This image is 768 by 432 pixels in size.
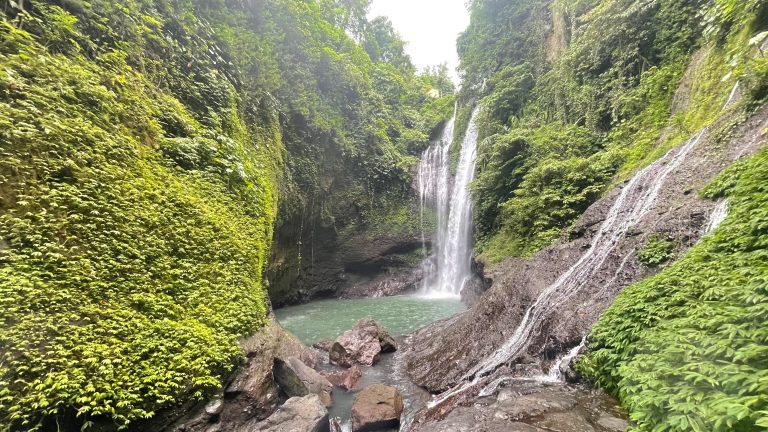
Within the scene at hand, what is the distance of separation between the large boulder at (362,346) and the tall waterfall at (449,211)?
9357 millimetres

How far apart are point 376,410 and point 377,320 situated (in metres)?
7.68

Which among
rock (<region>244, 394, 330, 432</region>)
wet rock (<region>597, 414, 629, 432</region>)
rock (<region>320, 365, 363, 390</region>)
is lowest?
rock (<region>320, 365, 363, 390</region>)

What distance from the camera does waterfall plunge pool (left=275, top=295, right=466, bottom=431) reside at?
283 inches

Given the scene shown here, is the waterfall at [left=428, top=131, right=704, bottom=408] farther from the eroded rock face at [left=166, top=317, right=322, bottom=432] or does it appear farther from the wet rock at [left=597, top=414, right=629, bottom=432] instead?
the eroded rock face at [left=166, top=317, right=322, bottom=432]

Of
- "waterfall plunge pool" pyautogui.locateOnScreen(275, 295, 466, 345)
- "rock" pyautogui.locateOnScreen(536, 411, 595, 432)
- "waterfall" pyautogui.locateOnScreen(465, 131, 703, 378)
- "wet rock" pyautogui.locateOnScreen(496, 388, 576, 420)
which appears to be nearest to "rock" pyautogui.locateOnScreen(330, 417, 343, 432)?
"waterfall" pyautogui.locateOnScreen(465, 131, 703, 378)

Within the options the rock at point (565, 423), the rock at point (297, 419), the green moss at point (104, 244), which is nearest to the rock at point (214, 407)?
the green moss at point (104, 244)

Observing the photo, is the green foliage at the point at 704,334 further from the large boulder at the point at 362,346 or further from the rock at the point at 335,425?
the large boulder at the point at 362,346

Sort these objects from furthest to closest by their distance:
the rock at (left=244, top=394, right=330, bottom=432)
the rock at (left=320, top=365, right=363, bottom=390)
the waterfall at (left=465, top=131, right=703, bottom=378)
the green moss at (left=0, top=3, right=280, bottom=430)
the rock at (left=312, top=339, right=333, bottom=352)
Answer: the rock at (left=312, top=339, right=333, bottom=352)
the rock at (left=320, top=365, right=363, bottom=390)
the waterfall at (left=465, top=131, right=703, bottom=378)
the rock at (left=244, top=394, right=330, bottom=432)
the green moss at (left=0, top=3, right=280, bottom=430)

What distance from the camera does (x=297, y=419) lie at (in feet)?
18.1

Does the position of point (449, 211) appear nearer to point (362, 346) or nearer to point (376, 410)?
point (362, 346)

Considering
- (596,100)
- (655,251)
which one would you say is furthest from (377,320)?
(596,100)

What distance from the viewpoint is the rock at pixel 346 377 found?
779 centimetres

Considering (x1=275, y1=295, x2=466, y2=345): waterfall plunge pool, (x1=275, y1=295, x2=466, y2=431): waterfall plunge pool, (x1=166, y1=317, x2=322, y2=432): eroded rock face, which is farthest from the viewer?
(x1=275, y1=295, x2=466, y2=345): waterfall plunge pool

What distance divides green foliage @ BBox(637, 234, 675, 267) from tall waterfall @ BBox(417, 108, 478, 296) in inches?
458
